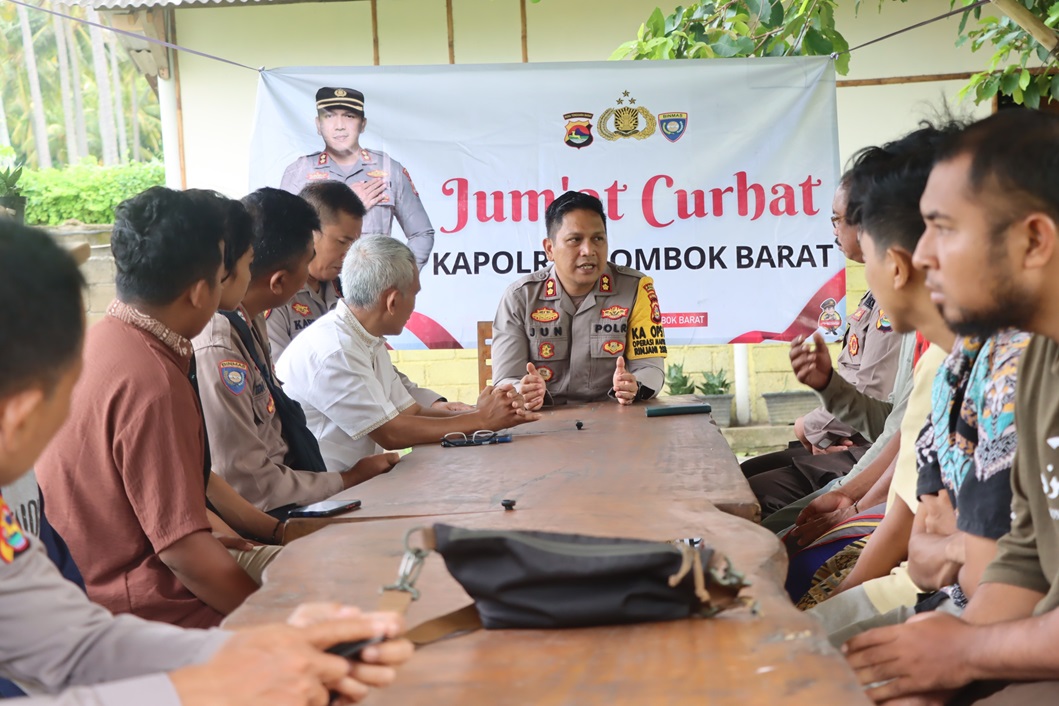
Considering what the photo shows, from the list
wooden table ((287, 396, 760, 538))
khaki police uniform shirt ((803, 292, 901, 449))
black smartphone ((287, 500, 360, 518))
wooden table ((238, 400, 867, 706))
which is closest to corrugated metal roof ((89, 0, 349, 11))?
wooden table ((287, 396, 760, 538))

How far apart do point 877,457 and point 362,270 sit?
1702 millimetres

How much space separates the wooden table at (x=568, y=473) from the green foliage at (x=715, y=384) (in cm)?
383

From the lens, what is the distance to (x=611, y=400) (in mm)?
4520

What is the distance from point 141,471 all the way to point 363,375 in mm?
1324

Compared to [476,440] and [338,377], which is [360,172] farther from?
[476,440]

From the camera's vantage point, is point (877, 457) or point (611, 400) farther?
point (611, 400)

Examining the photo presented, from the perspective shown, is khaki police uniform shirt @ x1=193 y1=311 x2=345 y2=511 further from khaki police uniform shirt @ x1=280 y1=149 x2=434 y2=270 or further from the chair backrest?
khaki police uniform shirt @ x1=280 y1=149 x2=434 y2=270

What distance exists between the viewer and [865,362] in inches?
152

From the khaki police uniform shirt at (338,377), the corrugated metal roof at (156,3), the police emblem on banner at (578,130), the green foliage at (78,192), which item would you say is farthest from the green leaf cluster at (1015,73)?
the green foliage at (78,192)

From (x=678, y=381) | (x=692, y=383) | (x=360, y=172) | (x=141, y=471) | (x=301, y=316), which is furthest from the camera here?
(x=692, y=383)

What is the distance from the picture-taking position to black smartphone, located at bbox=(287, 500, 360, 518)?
2.10 m

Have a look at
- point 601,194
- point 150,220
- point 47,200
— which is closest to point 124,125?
point 47,200

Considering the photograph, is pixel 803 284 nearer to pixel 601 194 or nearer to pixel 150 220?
pixel 601 194

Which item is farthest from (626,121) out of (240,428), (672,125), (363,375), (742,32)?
(240,428)
